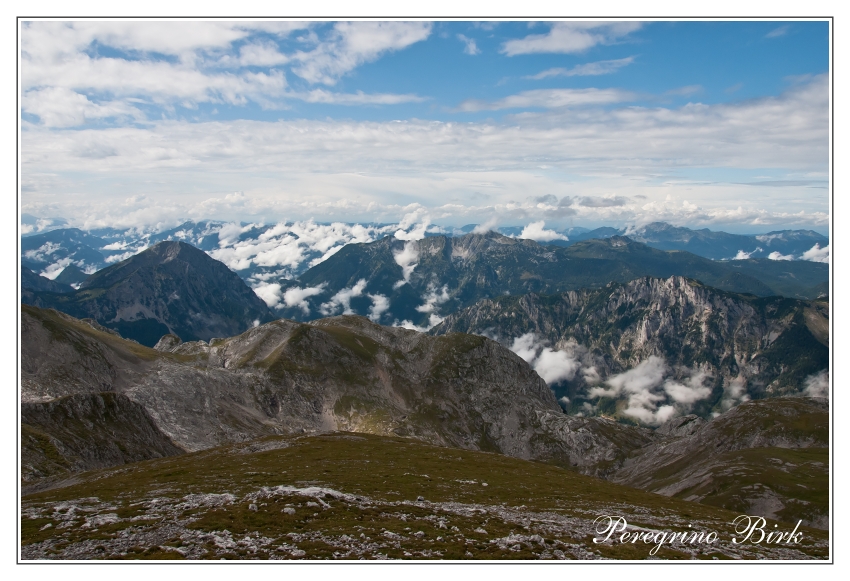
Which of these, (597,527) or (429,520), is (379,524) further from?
(597,527)

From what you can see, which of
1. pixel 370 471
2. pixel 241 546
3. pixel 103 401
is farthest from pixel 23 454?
pixel 241 546

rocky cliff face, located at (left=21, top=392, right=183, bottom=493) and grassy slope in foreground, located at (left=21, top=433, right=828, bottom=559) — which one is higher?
grassy slope in foreground, located at (left=21, top=433, right=828, bottom=559)

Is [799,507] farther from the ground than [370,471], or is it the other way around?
[370,471]

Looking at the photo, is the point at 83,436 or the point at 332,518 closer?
the point at 332,518

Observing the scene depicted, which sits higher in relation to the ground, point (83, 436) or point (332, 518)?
point (332, 518)

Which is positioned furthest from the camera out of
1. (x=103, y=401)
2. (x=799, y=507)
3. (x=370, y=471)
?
(x=799, y=507)

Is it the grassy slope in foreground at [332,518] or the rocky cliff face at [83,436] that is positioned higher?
the grassy slope in foreground at [332,518]

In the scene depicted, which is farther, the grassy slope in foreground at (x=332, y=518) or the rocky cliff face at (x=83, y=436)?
the rocky cliff face at (x=83, y=436)

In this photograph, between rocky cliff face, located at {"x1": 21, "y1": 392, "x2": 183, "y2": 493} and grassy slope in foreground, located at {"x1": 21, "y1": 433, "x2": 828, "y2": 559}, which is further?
rocky cliff face, located at {"x1": 21, "y1": 392, "x2": 183, "y2": 493}
